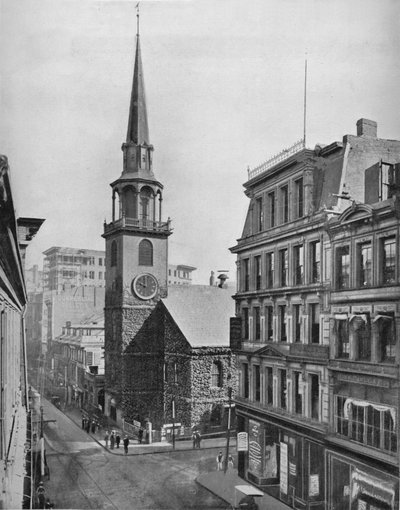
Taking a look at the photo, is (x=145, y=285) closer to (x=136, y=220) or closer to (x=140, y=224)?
(x=140, y=224)

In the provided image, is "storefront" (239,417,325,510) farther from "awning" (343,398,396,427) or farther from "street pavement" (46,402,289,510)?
"awning" (343,398,396,427)

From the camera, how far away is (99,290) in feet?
101

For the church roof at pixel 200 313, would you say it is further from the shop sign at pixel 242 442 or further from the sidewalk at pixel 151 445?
the shop sign at pixel 242 442

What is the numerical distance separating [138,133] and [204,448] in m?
14.7

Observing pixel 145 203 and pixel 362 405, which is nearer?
pixel 362 405

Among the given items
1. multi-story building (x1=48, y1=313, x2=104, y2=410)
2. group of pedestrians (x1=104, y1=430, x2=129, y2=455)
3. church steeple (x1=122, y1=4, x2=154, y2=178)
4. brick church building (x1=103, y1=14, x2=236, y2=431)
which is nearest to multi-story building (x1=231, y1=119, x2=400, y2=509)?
church steeple (x1=122, y1=4, x2=154, y2=178)

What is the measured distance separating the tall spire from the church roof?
41.6ft

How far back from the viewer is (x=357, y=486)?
14547 mm

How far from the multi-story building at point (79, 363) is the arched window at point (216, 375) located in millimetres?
6371

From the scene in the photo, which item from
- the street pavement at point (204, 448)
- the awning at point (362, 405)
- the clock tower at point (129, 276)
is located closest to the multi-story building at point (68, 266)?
the clock tower at point (129, 276)

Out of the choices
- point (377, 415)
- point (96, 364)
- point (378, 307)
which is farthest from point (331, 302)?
point (96, 364)

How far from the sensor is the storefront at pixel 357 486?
527 inches

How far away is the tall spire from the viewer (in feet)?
46.8

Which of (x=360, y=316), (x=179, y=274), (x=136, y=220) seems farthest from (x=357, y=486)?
(x=136, y=220)
